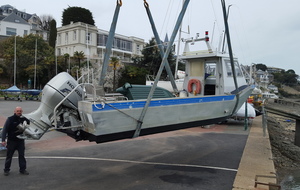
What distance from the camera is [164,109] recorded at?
5430 mm

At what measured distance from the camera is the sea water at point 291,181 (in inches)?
299

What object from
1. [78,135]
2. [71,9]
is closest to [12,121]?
[78,135]

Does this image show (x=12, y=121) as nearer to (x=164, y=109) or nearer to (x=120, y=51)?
(x=164, y=109)

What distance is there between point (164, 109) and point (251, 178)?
275 centimetres

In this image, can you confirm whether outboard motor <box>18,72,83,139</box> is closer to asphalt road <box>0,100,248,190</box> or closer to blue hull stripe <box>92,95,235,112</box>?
blue hull stripe <box>92,95,235,112</box>

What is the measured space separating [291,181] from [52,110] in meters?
8.21

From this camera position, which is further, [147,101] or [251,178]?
[251,178]

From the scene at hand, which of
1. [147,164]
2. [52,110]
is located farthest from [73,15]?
[52,110]

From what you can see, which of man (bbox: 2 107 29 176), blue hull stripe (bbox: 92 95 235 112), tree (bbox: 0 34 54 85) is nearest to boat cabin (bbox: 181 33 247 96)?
blue hull stripe (bbox: 92 95 235 112)

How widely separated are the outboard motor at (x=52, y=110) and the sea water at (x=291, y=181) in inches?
264

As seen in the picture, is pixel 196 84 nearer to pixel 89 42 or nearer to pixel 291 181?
pixel 291 181

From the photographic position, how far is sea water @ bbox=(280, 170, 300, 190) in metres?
7.59

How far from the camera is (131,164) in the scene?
7.36m

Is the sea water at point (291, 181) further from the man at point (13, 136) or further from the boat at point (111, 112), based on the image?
the man at point (13, 136)
